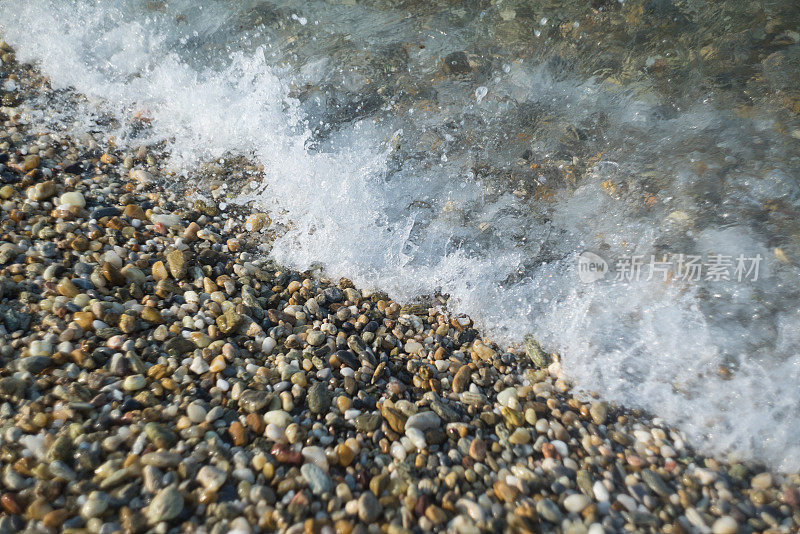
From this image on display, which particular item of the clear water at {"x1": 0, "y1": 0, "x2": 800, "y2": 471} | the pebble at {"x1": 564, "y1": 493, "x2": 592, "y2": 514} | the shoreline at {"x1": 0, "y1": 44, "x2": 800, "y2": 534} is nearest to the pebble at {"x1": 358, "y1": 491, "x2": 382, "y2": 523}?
the shoreline at {"x1": 0, "y1": 44, "x2": 800, "y2": 534}

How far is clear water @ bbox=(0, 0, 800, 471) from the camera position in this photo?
2361 millimetres

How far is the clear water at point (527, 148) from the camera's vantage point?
2361 millimetres

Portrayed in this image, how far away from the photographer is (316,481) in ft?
5.40

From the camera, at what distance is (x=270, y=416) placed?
1839mm

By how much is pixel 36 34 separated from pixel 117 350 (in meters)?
3.44

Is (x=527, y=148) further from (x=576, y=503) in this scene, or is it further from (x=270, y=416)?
(x=270, y=416)

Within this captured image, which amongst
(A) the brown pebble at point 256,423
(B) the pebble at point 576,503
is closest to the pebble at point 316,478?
(A) the brown pebble at point 256,423

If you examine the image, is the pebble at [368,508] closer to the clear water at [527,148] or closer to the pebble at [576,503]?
the pebble at [576,503]

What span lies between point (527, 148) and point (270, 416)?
2.29 meters

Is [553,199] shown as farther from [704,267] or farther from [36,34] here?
[36,34]

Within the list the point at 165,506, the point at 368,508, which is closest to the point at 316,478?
the point at 368,508

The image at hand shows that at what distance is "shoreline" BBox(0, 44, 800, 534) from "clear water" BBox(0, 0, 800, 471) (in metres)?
0.28

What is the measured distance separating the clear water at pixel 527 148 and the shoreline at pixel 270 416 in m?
0.28

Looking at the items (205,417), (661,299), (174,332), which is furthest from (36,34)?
(661,299)
